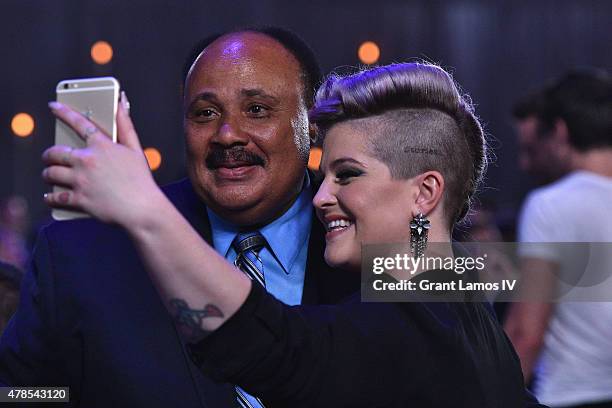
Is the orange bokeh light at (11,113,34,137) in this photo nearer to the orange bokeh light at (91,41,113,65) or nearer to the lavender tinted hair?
the orange bokeh light at (91,41,113,65)

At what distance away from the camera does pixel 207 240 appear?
6.81 feet

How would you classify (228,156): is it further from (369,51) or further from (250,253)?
(369,51)

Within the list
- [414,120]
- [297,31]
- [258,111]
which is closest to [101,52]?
[297,31]

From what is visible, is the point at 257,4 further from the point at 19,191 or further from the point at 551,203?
the point at 551,203

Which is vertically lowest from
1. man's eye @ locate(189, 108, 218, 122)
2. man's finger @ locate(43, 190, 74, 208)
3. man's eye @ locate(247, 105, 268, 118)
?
man's finger @ locate(43, 190, 74, 208)

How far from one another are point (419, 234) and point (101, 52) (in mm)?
8043

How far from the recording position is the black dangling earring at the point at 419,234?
5.17 feet

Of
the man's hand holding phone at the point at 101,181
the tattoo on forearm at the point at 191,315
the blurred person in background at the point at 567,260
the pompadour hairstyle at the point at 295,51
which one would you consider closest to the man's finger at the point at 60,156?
the man's hand holding phone at the point at 101,181

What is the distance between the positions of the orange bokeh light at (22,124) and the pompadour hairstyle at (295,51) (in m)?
7.81

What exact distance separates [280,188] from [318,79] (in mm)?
316

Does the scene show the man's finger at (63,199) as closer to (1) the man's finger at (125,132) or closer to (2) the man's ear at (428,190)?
(1) the man's finger at (125,132)

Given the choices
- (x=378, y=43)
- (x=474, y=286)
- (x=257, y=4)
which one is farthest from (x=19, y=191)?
(x=474, y=286)

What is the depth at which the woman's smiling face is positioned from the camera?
1.58 metres

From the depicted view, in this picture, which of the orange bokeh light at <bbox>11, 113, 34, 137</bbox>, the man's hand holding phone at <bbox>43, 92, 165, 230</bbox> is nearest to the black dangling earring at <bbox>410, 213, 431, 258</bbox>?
the man's hand holding phone at <bbox>43, 92, 165, 230</bbox>
